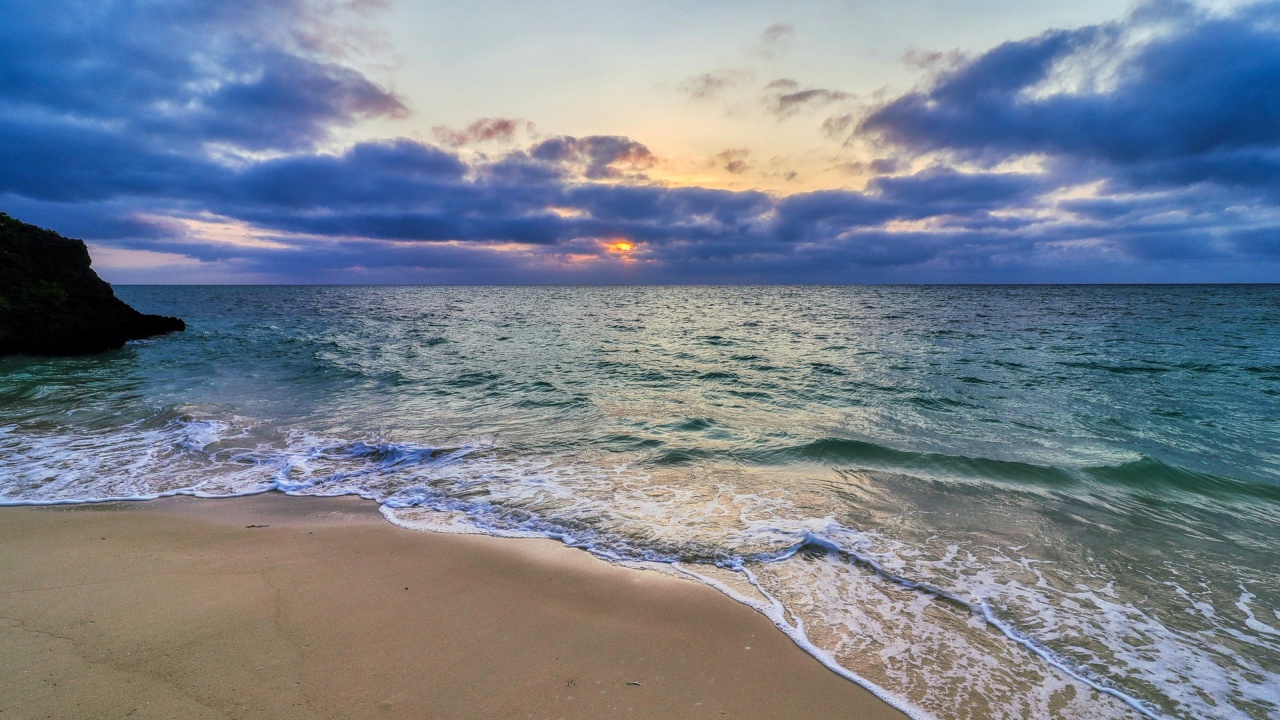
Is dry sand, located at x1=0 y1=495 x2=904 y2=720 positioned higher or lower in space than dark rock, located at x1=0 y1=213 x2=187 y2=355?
lower

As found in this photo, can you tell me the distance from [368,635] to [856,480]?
5978mm

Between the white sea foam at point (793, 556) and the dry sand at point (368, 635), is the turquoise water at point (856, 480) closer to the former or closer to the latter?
the white sea foam at point (793, 556)

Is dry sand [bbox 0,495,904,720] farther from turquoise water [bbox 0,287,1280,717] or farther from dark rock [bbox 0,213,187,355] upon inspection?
dark rock [bbox 0,213,187,355]

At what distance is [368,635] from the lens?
3.43 m

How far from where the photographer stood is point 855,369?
1695 cm

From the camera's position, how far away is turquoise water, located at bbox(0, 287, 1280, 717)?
3.62 meters

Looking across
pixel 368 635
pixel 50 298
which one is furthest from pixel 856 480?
pixel 50 298

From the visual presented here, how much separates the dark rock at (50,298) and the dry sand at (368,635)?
19801 mm

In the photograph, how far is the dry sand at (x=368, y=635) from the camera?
285cm

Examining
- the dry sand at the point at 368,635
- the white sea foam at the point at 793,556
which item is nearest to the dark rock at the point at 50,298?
the white sea foam at the point at 793,556

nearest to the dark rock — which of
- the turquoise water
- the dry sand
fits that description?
the turquoise water

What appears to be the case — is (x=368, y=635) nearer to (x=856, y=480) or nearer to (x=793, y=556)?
(x=793, y=556)

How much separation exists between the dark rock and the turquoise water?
2.11 m

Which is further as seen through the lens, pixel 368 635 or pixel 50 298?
pixel 50 298
